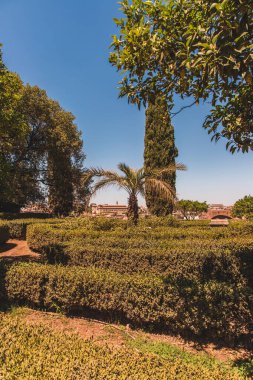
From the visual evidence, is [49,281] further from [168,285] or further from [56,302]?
[168,285]

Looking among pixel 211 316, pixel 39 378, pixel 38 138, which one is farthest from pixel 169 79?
pixel 38 138

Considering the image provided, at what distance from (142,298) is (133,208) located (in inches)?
401

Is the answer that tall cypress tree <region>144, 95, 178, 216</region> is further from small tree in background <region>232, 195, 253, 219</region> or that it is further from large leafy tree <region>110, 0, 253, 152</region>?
small tree in background <region>232, 195, 253, 219</region>

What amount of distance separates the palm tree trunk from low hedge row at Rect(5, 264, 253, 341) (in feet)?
30.0

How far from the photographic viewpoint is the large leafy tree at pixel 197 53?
3236mm

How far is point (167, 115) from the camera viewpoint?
5.65 metres

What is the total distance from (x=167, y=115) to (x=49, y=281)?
4339 millimetres

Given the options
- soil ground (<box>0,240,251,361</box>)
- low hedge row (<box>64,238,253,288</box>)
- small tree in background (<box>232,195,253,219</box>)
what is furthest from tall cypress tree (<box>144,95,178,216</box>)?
small tree in background (<box>232,195,253,219</box>)

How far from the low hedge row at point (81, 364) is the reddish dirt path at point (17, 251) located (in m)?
9.22

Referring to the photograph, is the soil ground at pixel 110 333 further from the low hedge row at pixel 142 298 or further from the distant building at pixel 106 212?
the distant building at pixel 106 212

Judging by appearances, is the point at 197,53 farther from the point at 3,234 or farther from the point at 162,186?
the point at 3,234

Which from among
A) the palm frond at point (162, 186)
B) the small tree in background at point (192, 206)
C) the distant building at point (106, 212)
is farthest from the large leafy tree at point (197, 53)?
the small tree in background at point (192, 206)

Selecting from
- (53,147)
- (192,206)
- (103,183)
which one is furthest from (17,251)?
(192,206)

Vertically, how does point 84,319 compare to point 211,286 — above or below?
below
